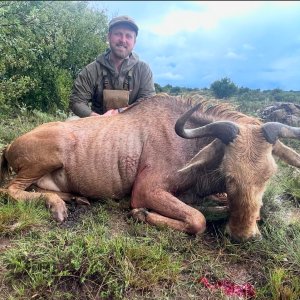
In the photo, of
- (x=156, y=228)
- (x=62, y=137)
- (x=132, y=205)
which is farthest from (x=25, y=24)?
(x=156, y=228)

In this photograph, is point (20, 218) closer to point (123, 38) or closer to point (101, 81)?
point (101, 81)

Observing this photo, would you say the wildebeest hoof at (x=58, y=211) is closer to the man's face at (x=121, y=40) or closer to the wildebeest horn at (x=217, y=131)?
the wildebeest horn at (x=217, y=131)

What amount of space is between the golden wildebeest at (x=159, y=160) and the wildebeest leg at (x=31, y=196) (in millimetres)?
12

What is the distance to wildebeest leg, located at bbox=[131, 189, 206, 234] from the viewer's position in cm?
480

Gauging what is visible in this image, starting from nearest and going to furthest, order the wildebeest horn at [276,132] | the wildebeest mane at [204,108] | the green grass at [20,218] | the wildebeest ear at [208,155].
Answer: the green grass at [20,218] < the wildebeest horn at [276,132] < the wildebeest ear at [208,155] < the wildebeest mane at [204,108]

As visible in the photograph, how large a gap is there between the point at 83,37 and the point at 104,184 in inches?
385

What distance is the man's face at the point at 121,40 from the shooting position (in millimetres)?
7633

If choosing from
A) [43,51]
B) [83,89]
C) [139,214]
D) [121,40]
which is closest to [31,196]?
[139,214]

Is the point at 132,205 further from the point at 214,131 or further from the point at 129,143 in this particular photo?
the point at 214,131

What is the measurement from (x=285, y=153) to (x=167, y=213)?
1.51 meters

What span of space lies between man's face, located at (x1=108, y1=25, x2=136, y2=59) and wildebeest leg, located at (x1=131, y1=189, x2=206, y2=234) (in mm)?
3286

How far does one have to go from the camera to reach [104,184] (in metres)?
5.67

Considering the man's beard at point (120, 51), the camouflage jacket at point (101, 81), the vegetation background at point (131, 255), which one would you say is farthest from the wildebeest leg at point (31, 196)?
the man's beard at point (120, 51)

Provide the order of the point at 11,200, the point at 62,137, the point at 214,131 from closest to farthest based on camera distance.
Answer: the point at 214,131
the point at 11,200
the point at 62,137
